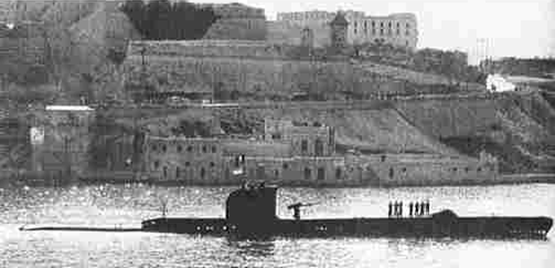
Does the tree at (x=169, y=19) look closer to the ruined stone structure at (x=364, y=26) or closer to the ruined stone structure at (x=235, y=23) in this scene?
the ruined stone structure at (x=235, y=23)

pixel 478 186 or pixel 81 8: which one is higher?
pixel 81 8

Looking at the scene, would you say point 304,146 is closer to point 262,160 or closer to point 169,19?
point 262,160

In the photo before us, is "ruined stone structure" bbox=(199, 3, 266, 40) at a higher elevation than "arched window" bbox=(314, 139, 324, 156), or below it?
higher

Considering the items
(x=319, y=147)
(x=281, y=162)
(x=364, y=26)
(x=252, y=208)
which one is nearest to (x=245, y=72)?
(x=364, y=26)

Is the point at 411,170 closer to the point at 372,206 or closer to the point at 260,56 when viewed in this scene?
the point at 372,206

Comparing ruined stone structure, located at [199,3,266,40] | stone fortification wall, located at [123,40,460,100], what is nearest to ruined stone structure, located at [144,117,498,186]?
stone fortification wall, located at [123,40,460,100]

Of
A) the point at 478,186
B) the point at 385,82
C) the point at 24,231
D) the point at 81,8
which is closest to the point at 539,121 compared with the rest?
the point at 385,82

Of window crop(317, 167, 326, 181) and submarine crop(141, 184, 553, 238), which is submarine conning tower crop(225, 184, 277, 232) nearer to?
submarine crop(141, 184, 553, 238)
